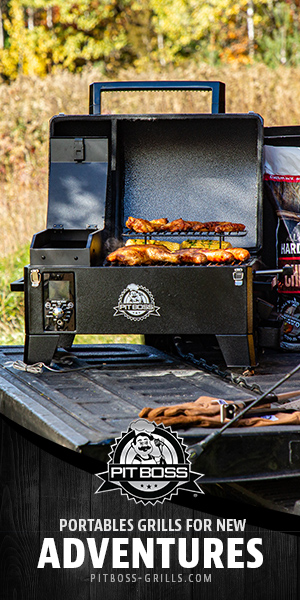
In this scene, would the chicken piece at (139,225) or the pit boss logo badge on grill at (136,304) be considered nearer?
the pit boss logo badge on grill at (136,304)

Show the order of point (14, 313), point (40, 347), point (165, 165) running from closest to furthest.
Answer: point (40, 347)
point (165, 165)
point (14, 313)

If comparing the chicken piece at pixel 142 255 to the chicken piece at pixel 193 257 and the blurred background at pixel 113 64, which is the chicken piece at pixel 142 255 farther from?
the blurred background at pixel 113 64

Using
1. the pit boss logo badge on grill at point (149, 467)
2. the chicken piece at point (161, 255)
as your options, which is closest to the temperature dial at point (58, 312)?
the chicken piece at point (161, 255)

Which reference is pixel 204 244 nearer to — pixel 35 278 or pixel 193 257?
pixel 193 257

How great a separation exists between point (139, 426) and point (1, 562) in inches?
30.2

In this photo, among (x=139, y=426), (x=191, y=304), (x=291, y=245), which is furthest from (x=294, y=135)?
(x=139, y=426)

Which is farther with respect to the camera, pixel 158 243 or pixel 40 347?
pixel 158 243

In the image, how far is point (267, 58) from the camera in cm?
1355

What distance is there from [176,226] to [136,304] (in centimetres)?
83

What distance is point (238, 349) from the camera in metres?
3.62

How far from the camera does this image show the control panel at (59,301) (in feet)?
11.9

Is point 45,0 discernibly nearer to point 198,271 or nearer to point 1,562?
point 198,271

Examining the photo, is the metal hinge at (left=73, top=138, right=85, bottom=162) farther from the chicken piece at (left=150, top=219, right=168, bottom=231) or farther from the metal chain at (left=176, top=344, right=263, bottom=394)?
the metal chain at (left=176, top=344, right=263, bottom=394)

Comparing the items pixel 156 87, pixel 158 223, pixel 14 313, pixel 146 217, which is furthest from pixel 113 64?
pixel 158 223
